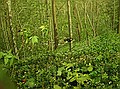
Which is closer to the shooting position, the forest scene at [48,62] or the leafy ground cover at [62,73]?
the forest scene at [48,62]

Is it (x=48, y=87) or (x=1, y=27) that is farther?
(x=1, y=27)

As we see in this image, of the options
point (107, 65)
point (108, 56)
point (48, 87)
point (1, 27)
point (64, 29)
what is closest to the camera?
point (48, 87)

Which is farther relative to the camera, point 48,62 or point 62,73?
point 48,62

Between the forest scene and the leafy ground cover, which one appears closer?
the forest scene

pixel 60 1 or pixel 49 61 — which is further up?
pixel 60 1

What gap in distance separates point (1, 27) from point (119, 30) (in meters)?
9.27

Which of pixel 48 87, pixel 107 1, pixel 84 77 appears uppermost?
pixel 107 1

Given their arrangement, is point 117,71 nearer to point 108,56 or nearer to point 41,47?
point 108,56

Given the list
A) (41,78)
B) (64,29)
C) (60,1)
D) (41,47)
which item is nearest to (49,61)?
(41,78)

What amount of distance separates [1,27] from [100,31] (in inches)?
507

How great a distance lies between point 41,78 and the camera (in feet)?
24.3

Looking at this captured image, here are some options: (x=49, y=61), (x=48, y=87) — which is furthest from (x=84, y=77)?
(x=49, y=61)

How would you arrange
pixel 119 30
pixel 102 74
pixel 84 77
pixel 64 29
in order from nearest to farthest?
pixel 84 77, pixel 102 74, pixel 119 30, pixel 64 29

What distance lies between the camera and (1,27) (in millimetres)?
13477
